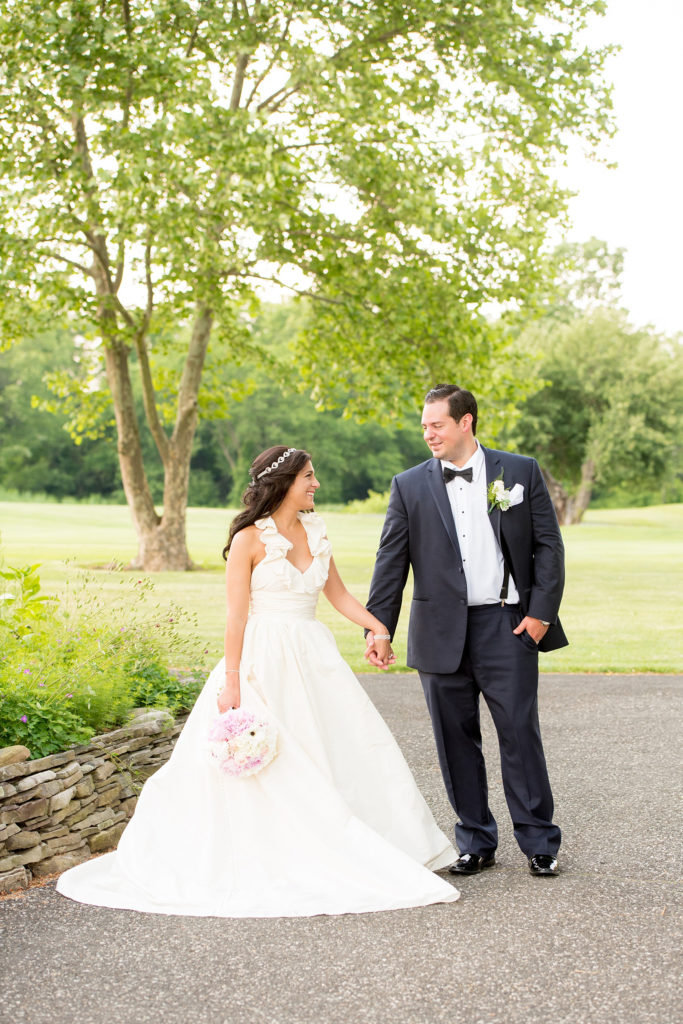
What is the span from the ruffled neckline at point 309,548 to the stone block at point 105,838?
174 centimetres

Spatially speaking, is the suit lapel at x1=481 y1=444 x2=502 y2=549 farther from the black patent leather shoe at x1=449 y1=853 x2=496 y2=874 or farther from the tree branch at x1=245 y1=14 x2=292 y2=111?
the tree branch at x1=245 y1=14 x2=292 y2=111

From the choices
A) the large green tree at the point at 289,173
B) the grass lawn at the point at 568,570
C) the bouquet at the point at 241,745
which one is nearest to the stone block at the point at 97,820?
the bouquet at the point at 241,745

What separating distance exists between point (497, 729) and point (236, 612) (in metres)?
1.32

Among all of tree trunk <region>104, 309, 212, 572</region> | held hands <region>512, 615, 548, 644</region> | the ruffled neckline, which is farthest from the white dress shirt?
tree trunk <region>104, 309, 212, 572</region>

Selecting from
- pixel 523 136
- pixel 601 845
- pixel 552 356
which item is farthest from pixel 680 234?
pixel 601 845

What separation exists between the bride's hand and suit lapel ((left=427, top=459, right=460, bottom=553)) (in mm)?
1204

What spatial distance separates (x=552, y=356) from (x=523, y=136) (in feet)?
97.7

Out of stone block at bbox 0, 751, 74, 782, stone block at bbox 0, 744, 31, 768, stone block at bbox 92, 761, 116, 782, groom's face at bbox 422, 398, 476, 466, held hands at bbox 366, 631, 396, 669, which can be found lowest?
stone block at bbox 92, 761, 116, 782

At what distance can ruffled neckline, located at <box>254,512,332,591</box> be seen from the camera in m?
5.11

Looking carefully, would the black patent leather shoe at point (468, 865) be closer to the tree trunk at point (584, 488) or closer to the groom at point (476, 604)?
the groom at point (476, 604)

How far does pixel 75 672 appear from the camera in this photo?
6008 mm

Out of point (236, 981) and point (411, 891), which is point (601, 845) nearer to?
point (411, 891)

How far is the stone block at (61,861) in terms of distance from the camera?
5.21 metres

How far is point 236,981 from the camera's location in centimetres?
383
